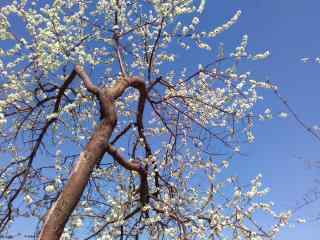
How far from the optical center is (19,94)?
997 cm

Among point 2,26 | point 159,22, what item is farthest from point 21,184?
point 159,22

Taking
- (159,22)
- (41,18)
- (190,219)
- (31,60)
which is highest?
(159,22)

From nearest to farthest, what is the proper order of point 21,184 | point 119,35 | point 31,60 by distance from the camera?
point 21,184 < point 31,60 < point 119,35

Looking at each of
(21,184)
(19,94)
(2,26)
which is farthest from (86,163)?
(2,26)

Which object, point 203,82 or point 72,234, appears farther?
point 203,82

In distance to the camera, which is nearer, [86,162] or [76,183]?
[76,183]

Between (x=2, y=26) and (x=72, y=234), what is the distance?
391cm

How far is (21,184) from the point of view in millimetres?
9211

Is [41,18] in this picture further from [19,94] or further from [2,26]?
[19,94]

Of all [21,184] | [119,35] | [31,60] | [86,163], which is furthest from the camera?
[119,35]

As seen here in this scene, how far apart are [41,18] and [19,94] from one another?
1476 millimetres

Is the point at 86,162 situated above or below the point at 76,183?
above

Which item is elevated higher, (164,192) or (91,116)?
(91,116)

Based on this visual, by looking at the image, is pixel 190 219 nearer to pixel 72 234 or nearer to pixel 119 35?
pixel 72 234
